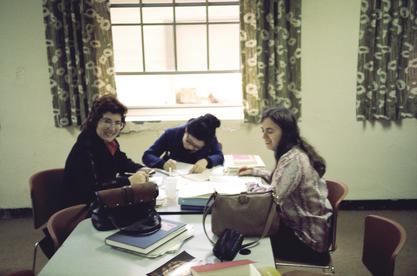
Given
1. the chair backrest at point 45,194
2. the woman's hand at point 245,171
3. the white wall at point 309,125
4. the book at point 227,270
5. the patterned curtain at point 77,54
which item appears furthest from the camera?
the white wall at point 309,125

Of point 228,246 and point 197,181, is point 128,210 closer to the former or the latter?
point 228,246

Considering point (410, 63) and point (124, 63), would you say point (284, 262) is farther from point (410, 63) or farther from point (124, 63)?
point (124, 63)

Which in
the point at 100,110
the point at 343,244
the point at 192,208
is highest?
the point at 100,110

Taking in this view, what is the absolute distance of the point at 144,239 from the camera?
4.76 feet

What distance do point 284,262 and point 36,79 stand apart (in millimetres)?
2908

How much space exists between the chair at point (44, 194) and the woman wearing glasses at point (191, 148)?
24.1 inches

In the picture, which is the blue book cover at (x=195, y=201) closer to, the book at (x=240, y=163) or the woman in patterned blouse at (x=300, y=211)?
the woman in patterned blouse at (x=300, y=211)

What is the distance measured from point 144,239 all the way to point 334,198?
46.0 inches

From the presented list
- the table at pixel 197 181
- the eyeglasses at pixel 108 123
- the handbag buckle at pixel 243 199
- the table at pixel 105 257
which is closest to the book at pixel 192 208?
the table at pixel 197 181

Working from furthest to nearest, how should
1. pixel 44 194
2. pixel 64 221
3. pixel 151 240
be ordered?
pixel 44 194 < pixel 64 221 < pixel 151 240

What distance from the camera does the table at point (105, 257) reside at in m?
1.32

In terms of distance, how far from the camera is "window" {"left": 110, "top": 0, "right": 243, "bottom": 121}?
145 inches

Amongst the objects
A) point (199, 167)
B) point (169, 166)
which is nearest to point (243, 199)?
point (199, 167)

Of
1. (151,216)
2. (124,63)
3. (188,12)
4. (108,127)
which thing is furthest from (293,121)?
(124,63)
